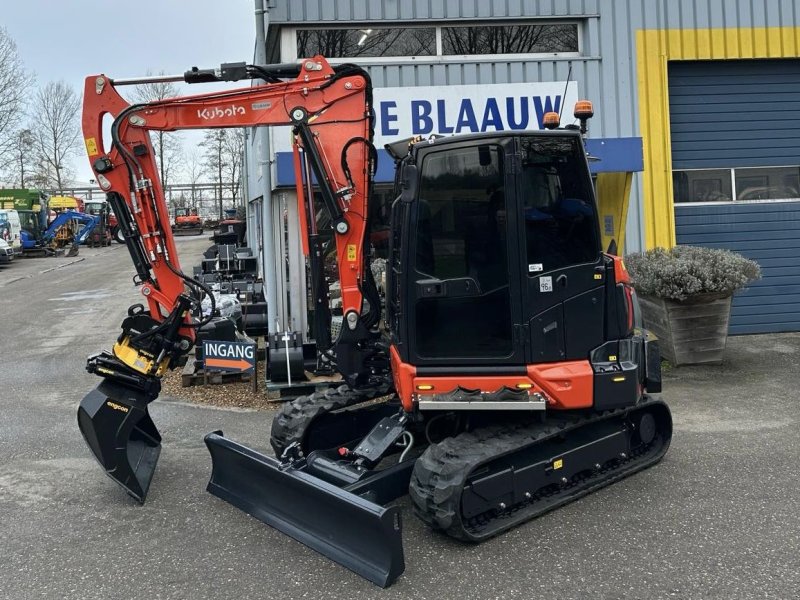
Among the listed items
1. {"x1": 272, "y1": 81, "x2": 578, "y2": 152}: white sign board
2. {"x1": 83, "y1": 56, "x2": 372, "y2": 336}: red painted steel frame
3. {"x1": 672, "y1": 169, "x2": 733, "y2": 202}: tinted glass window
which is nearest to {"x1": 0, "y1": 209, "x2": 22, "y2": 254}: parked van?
{"x1": 272, "y1": 81, "x2": 578, "y2": 152}: white sign board

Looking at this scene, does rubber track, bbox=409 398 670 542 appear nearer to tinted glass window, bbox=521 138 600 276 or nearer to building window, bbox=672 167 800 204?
tinted glass window, bbox=521 138 600 276

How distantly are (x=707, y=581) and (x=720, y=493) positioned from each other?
1.35m

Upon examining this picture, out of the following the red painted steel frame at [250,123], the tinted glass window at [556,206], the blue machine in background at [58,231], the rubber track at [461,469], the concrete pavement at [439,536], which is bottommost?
the concrete pavement at [439,536]

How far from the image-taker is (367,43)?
9.92m

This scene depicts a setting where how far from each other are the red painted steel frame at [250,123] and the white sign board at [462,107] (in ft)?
14.0

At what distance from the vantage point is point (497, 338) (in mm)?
4734

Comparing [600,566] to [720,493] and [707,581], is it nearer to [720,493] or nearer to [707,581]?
[707,581]

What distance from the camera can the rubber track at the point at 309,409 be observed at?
551 cm

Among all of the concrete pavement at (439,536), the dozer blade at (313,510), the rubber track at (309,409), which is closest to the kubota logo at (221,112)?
the rubber track at (309,409)

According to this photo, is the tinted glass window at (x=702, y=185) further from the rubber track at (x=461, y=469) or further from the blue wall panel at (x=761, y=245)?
the rubber track at (x=461, y=469)

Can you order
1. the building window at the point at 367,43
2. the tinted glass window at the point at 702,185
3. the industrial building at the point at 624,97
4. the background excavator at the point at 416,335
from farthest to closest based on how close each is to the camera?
the tinted glass window at the point at 702,185 < the building window at the point at 367,43 < the industrial building at the point at 624,97 < the background excavator at the point at 416,335

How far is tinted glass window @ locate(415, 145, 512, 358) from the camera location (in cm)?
466

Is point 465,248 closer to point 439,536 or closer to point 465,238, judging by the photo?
point 465,238

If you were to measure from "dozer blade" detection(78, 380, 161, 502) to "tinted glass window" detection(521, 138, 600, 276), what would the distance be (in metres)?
2.94
